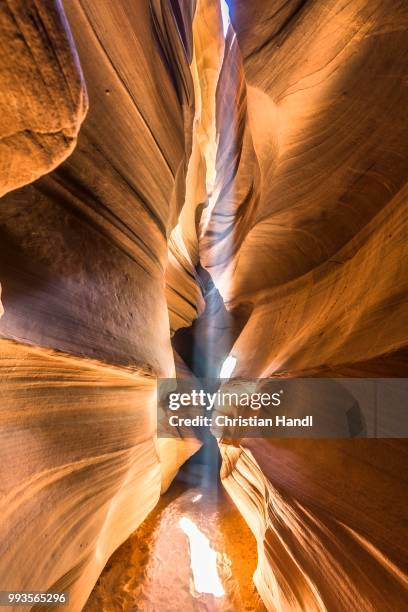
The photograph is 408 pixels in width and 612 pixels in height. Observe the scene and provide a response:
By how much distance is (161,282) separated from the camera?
10.4 feet

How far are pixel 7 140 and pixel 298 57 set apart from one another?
265cm

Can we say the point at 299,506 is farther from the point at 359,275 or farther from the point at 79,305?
the point at 79,305

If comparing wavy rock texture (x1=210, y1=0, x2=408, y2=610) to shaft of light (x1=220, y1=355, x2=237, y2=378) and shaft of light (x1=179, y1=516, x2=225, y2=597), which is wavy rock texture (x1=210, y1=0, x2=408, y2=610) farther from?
shaft of light (x1=220, y1=355, x2=237, y2=378)

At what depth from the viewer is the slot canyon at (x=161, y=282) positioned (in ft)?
4.87

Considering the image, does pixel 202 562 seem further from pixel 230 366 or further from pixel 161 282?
pixel 161 282

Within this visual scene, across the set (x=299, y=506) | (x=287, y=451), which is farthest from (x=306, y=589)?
(x=287, y=451)

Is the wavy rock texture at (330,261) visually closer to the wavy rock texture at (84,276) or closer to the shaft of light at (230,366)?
the wavy rock texture at (84,276)

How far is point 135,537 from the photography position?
4121mm

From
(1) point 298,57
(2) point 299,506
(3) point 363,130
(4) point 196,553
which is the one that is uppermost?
(1) point 298,57

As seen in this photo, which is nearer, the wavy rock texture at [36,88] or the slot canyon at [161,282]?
the wavy rock texture at [36,88]
